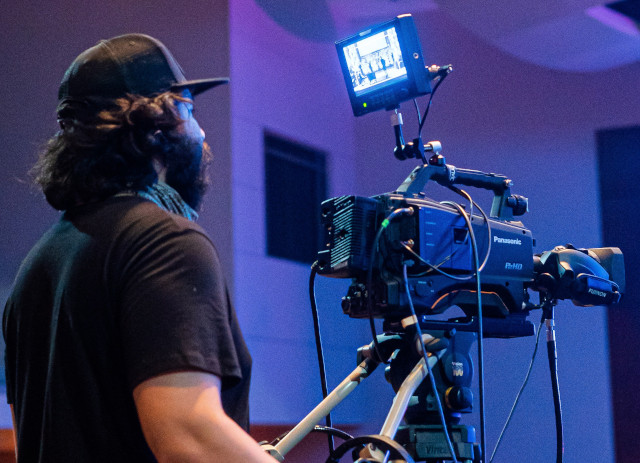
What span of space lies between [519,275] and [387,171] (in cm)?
325

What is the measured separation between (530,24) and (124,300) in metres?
3.62

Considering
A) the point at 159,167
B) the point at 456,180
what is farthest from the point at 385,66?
the point at 159,167

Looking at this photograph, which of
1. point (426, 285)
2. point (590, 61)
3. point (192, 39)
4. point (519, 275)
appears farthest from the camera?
point (590, 61)

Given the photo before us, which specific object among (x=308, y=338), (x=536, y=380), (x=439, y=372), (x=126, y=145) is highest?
(x=126, y=145)

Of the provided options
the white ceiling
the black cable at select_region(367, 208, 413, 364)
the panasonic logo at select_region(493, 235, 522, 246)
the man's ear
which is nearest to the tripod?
the black cable at select_region(367, 208, 413, 364)

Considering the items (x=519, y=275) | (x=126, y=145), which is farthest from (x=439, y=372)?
(x=126, y=145)

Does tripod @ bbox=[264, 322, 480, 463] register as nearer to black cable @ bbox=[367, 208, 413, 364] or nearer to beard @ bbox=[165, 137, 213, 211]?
black cable @ bbox=[367, 208, 413, 364]

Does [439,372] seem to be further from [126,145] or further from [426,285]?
[126,145]

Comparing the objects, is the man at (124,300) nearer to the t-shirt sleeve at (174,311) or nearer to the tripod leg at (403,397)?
the t-shirt sleeve at (174,311)

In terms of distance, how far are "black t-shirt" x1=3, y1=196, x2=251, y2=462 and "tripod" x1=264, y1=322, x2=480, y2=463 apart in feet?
1.81

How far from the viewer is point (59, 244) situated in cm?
94

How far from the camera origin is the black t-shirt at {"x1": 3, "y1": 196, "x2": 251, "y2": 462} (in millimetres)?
826

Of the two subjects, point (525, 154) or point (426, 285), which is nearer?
point (426, 285)

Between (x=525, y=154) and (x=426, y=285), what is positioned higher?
(x=525, y=154)
